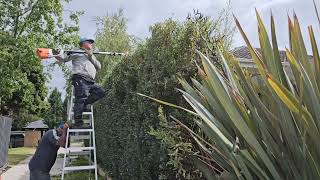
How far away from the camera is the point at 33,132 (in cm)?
6725

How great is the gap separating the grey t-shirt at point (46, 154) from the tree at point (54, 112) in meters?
52.9

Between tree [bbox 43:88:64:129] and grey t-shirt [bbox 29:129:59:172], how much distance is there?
52944mm

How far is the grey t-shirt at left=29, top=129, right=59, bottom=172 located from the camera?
8930 mm

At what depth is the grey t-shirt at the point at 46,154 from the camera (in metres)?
8.93

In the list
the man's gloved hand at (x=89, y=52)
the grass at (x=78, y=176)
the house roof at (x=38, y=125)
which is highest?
the house roof at (x=38, y=125)

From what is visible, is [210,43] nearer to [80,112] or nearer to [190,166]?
[190,166]

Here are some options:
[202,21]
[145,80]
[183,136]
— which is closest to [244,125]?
[183,136]

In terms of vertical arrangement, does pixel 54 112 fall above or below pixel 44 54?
above

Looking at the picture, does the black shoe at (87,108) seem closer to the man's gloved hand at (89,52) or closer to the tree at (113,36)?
the man's gloved hand at (89,52)

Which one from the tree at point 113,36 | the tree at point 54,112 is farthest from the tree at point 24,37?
the tree at point 54,112

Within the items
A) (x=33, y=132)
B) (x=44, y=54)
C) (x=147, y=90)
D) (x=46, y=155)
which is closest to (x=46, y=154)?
(x=46, y=155)

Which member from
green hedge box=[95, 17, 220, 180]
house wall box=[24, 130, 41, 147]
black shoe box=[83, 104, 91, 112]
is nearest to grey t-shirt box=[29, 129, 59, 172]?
black shoe box=[83, 104, 91, 112]

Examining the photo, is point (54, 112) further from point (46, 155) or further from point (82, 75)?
point (82, 75)

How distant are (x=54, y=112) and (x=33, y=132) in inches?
272
